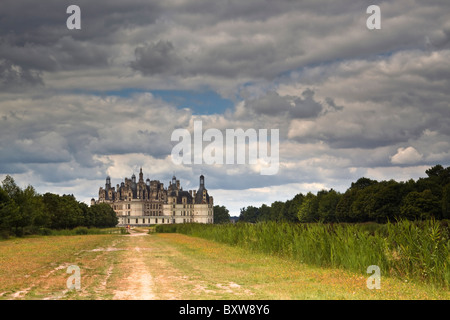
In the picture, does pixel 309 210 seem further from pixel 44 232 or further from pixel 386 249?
pixel 386 249

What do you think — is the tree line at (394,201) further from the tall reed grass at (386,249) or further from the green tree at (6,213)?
the tall reed grass at (386,249)

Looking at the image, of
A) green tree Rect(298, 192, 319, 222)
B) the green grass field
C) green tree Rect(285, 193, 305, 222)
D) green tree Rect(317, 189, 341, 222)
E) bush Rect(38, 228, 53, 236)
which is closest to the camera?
the green grass field

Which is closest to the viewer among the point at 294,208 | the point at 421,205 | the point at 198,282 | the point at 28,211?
the point at 198,282

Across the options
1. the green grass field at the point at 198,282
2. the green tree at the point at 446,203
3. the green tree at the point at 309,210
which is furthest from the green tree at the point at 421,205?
the green grass field at the point at 198,282

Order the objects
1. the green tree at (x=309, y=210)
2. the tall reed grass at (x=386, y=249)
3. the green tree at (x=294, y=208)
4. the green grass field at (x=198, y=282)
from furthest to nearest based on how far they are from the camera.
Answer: the green tree at (x=294, y=208)
the green tree at (x=309, y=210)
the tall reed grass at (x=386, y=249)
the green grass field at (x=198, y=282)

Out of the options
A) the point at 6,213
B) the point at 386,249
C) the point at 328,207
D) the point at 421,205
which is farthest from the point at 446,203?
the point at 386,249

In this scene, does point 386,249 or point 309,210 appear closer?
point 386,249

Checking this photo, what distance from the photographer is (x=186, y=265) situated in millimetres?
25703

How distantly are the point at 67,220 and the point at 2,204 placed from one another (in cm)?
3871

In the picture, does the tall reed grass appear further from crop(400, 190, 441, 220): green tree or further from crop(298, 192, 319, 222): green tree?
crop(298, 192, 319, 222): green tree

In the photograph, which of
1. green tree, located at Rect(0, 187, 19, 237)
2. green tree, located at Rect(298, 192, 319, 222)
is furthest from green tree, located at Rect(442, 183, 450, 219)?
green tree, located at Rect(0, 187, 19, 237)

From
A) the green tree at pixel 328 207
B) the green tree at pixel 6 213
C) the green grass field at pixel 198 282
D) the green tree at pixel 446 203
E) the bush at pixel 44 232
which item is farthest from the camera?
the green tree at pixel 328 207
